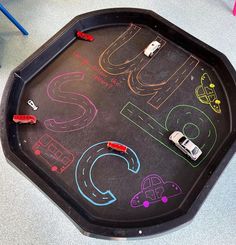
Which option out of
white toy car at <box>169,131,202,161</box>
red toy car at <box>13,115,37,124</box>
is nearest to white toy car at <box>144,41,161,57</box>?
white toy car at <box>169,131,202,161</box>

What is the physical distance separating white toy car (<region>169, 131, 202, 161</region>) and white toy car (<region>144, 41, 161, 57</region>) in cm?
44

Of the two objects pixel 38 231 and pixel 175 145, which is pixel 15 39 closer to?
pixel 38 231

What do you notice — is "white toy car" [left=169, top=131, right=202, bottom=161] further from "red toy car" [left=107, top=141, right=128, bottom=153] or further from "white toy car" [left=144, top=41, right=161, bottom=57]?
"white toy car" [left=144, top=41, right=161, bottom=57]

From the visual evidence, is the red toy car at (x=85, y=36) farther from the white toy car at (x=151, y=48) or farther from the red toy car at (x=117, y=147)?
the red toy car at (x=117, y=147)

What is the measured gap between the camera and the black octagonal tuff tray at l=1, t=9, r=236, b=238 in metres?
1.15

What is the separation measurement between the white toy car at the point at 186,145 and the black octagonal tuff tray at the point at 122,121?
1.1 inches

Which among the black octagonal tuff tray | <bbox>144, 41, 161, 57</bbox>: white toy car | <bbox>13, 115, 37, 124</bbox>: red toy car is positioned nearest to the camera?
the black octagonal tuff tray

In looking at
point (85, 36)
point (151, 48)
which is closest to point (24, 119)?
point (85, 36)

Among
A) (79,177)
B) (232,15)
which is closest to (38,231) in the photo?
(79,177)

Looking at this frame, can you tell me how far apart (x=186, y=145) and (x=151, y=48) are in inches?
20.6

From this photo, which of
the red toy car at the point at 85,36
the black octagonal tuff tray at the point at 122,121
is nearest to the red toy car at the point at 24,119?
the black octagonal tuff tray at the point at 122,121

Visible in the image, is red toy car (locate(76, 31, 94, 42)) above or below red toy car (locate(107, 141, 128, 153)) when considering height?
above

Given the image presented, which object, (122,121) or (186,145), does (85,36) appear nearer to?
(122,121)

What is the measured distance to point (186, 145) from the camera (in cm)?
120
